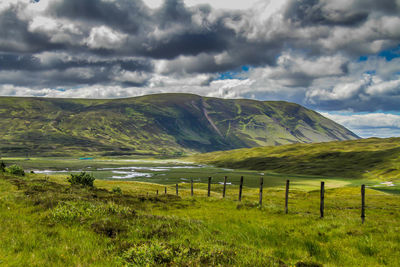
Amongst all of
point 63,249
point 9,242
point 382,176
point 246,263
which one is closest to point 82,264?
point 63,249

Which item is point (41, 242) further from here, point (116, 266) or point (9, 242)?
point (116, 266)

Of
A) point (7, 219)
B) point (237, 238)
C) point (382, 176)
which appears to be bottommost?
point (382, 176)

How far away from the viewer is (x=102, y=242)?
8695mm

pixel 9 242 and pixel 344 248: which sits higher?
pixel 9 242

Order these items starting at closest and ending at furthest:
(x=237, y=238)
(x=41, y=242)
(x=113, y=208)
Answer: (x=41, y=242) → (x=237, y=238) → (x=113, y=208)

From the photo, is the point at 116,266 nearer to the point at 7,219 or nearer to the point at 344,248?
the point at 7,219

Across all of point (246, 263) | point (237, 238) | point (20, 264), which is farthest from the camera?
point (237, 238)

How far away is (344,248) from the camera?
422 inches

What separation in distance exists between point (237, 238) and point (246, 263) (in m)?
4.93

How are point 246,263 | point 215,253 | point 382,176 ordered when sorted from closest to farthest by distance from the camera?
point 246,263 → point 215,253 → point 382,176

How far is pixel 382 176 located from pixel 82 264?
653 ft

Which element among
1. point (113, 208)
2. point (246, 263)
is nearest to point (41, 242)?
point (113, 208)

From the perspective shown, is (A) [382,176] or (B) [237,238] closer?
(B) [237,238]

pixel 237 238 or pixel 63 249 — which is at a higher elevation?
pixel 63 249
